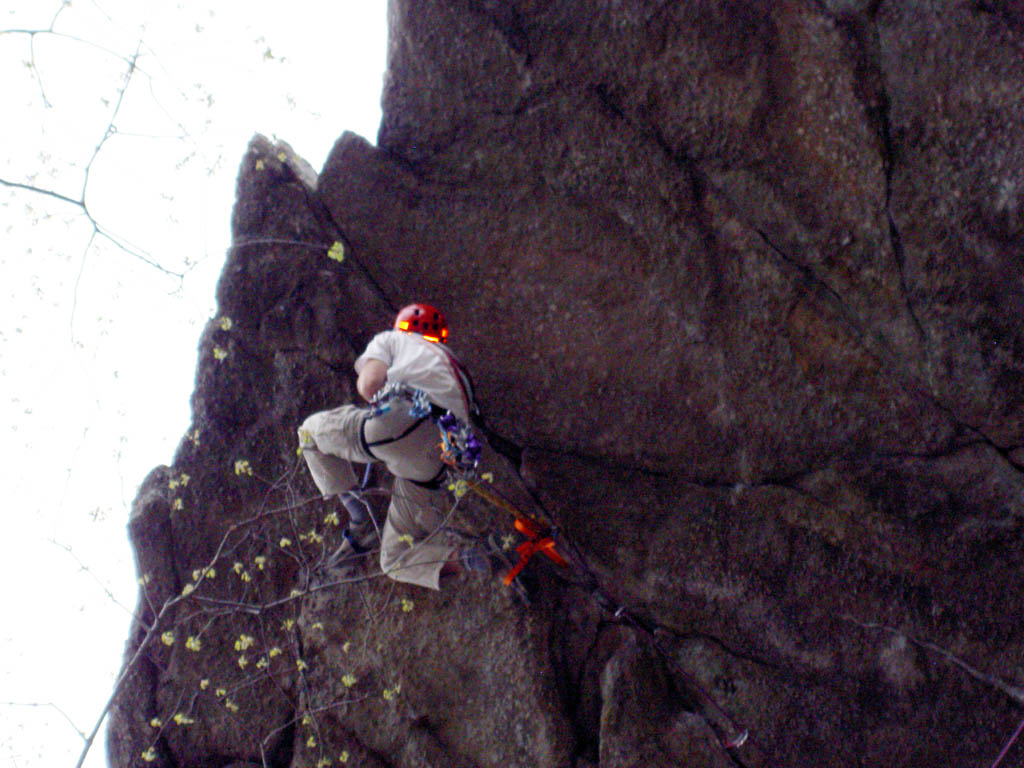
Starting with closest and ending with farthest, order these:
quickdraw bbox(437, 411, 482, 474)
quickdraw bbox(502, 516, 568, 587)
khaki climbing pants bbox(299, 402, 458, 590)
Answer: quickdraw bbox(437, 411, 482, 474)
khaki climbing pants bbox(299, 402, 458, 590)
quickdraw bbox(502, 516, 568, 587)

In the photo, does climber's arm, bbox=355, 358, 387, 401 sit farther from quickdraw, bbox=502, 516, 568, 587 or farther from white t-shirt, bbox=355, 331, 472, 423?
quickdraw, bbox=502, 516, 568, 587

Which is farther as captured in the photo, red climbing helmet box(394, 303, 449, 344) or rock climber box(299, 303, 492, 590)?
red climbing helmet box(394, 303, 449, 344)

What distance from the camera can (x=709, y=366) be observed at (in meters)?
5.30

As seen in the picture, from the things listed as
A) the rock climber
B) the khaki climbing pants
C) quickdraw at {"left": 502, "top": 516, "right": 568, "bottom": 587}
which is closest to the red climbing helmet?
the rock climber

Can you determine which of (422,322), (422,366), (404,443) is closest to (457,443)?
(404,443)

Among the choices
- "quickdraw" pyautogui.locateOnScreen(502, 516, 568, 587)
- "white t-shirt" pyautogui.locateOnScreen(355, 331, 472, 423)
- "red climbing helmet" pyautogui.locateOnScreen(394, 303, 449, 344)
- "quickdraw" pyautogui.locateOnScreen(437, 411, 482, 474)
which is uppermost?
"red climbing helmet" pyautogui.locateOnScreen(394, 303, 449, 344)

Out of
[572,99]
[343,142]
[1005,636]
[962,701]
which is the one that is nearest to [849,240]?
[572,99]

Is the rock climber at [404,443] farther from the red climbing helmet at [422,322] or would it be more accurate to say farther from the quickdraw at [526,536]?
the quickdraw at [526,536]

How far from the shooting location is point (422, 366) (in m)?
4.76

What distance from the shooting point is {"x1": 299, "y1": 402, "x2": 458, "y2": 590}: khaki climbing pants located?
4.81 meters

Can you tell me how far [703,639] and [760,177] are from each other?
2.98 m

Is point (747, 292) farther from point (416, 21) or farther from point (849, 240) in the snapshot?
point (416, 21)

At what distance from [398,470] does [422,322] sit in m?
0.91

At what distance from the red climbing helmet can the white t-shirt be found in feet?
0.28
